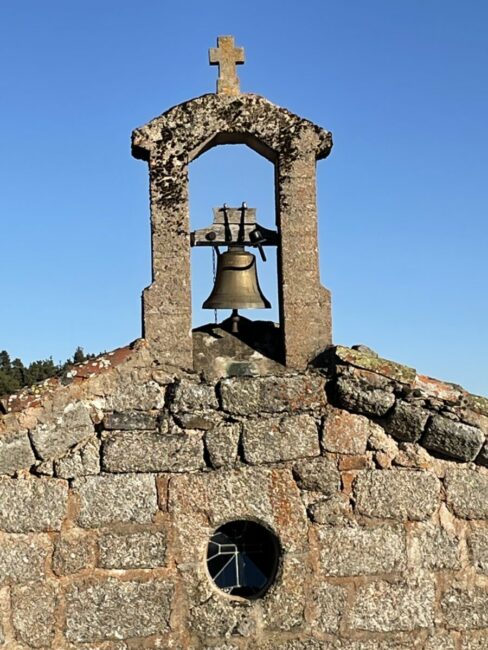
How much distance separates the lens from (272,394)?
4.57m

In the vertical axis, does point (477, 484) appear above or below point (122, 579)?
above

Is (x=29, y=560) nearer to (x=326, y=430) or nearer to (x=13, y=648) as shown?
(x=13, y=648)

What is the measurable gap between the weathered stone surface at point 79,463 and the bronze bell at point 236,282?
133 cm

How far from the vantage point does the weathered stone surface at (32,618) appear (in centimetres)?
429

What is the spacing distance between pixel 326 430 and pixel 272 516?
22.5 inches

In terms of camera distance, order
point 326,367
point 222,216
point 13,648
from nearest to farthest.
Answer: point 13,648, point 326,367, point 222,216

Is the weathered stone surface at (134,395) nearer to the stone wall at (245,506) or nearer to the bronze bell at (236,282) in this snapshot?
the stone wall at (245,506)

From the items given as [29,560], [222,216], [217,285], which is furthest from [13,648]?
[222,216]

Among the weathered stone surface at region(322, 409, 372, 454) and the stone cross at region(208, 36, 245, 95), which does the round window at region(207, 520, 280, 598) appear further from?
the stone cross at region(208, 36, 245, 95)

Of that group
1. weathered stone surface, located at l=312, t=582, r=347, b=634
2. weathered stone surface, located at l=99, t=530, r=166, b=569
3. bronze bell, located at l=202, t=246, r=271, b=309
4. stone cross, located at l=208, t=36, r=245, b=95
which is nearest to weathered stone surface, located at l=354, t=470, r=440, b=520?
weathered stone surface, located at l=312, t=582, r=347, b=634

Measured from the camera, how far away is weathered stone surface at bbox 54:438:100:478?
4414mm

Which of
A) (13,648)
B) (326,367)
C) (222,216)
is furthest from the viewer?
(222,216)

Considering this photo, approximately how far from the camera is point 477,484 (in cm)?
456

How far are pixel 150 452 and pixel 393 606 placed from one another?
1611 millimetres
